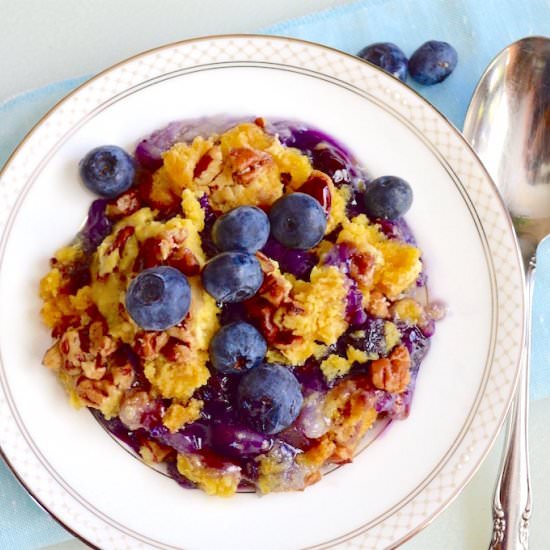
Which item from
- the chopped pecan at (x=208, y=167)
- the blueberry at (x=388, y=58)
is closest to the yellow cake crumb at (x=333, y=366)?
the chopped pecan at (x=208, y=167)

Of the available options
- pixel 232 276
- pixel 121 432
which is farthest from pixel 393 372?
pixel 121 432

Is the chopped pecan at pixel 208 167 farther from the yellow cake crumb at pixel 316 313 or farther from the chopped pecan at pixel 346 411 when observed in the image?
the chopped pecan at pixel 346 411

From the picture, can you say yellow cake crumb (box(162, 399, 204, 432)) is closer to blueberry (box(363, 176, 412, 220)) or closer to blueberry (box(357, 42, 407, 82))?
blueberry (box(363, 176, 412, 220))

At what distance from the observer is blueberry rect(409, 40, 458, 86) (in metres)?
2.29

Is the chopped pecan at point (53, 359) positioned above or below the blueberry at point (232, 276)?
below

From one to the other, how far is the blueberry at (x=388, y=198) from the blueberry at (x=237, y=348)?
50 cm

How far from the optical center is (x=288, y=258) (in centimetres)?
197

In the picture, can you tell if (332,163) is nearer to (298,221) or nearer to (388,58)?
(298,221)

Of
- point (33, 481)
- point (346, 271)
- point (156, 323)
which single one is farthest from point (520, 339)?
point (33, 481)

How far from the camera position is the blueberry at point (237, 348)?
180 centimetres

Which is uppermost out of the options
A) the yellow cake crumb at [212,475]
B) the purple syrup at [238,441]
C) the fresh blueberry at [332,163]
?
the fresh blueberry at [332,163]

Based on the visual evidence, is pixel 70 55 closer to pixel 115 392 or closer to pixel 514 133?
pixel 115 392

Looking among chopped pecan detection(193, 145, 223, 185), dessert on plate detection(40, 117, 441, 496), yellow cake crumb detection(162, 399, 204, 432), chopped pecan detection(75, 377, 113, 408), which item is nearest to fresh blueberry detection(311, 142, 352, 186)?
dessert on plate detection(40, 117, 441, 496)

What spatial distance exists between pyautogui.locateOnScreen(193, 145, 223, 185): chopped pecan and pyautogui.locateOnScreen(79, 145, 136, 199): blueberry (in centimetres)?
21
